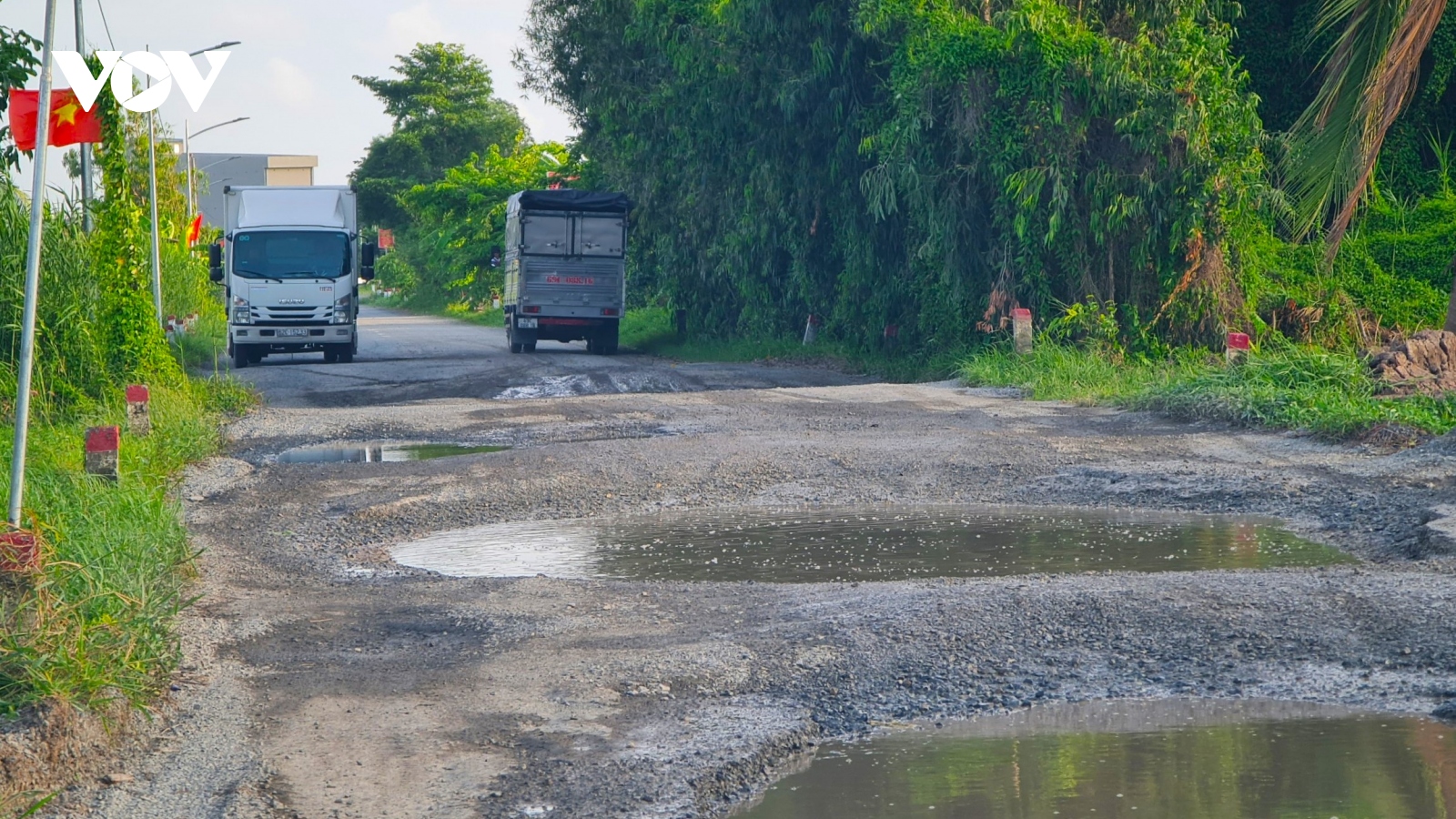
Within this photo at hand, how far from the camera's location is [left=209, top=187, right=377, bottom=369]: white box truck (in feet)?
81.4

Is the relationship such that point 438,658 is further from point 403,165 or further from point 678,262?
Answer: point 403,165

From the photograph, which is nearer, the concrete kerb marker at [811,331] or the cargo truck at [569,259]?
the concrete kerb marker at [811,331]

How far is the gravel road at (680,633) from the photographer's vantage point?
4512 mm

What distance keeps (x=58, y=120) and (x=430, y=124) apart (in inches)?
2617

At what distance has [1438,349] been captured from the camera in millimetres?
14352

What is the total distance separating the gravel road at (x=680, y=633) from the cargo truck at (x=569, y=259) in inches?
661

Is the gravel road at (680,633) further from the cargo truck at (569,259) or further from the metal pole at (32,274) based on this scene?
the cargo truck at (569,259)

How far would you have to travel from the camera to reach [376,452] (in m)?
12.7

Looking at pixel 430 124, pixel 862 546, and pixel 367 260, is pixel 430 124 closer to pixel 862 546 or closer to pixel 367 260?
pixel 367 260

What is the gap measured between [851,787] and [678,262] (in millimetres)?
24756

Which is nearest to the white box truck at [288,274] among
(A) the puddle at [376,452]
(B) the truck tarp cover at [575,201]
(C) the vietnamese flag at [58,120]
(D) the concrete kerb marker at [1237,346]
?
(B) the truck tarp cover at [575,201]

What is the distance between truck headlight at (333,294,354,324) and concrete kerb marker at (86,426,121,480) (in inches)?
636

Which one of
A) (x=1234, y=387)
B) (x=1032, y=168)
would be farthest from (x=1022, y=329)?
(x=1234, y=387)

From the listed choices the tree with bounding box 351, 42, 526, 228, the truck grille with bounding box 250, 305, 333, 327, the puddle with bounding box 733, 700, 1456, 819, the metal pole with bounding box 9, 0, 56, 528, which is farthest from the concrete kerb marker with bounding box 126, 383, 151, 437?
the tree with bounding box 351, 42, 526, 228
